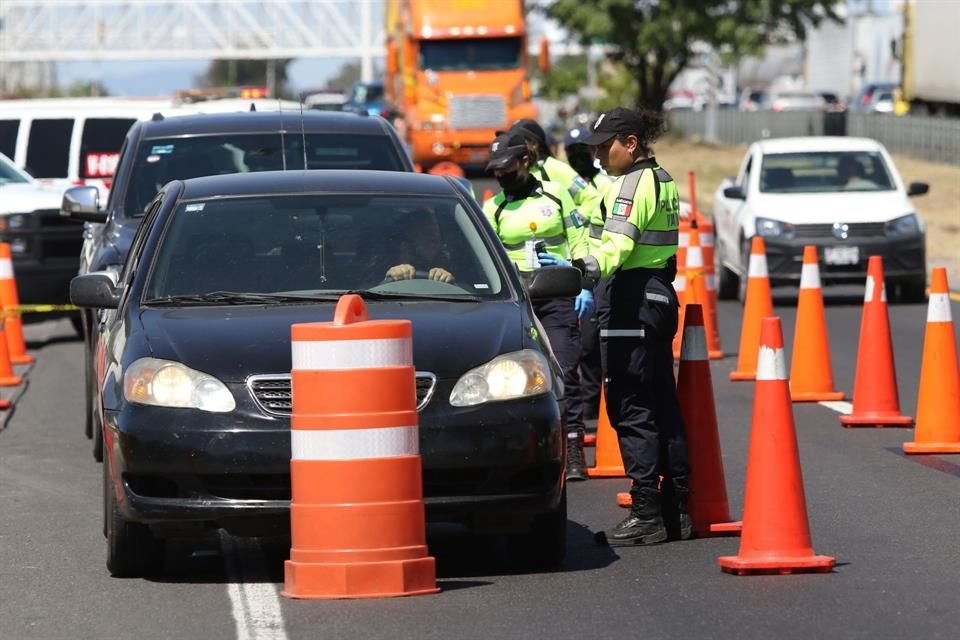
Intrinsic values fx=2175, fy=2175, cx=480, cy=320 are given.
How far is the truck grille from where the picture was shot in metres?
40.8

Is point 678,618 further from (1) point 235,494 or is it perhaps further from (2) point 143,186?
(2) point 143,186

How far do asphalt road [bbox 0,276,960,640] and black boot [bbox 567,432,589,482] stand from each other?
0.13 meters

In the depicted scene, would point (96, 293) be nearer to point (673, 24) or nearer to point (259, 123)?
point (259, 123)

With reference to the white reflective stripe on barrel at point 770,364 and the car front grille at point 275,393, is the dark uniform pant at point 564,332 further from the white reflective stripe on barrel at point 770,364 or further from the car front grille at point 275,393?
the car front grille at point 275,393

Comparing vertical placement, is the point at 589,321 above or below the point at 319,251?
below

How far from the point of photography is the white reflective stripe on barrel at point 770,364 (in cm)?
797

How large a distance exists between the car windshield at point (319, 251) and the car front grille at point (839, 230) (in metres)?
12.4

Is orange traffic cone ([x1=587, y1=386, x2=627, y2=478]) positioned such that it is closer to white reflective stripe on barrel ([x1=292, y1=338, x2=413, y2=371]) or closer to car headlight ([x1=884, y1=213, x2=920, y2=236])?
white reflective stripe on barrel ([x1=292, y1=338, x2=413, y2=371])

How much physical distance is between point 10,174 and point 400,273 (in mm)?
11880

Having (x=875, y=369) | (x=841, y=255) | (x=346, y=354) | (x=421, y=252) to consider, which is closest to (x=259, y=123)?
(x=875, y=369)

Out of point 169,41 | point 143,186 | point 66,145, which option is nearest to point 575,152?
point 143,186

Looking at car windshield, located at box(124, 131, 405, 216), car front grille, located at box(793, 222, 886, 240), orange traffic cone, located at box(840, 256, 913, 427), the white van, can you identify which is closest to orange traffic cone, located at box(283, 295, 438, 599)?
car windshield, located at box(124, 131, 405, 216)

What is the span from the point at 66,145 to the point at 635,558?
1351cm

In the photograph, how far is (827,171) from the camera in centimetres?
2234
